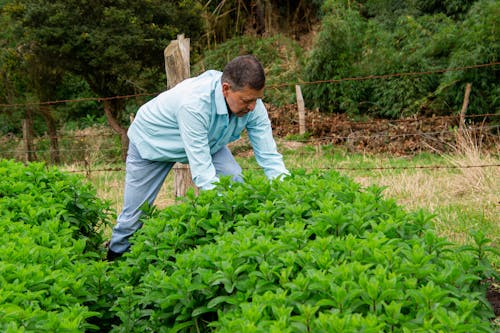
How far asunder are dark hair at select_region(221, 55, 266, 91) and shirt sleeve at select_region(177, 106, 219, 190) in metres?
0.37

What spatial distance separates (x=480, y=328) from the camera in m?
2.55

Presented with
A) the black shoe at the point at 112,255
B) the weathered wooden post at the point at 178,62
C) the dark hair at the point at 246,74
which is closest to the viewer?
the dark hair at the point at 246,74

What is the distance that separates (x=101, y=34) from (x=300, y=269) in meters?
14.2

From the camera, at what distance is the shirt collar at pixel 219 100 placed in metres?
4.99

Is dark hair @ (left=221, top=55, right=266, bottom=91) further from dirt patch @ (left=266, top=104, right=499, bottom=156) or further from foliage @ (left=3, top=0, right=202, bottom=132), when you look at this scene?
foliage @ (left=3, top=0, right=202, bottom=132)

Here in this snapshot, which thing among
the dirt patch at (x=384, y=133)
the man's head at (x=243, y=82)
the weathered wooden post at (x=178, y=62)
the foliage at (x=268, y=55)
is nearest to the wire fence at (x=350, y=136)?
the dirt patch at (x=384, y=133)

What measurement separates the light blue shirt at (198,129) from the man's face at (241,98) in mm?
88

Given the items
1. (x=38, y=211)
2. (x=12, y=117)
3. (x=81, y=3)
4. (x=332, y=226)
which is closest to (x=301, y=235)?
(x=332, y=226)

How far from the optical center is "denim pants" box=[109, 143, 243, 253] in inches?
223

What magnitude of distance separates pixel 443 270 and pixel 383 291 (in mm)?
439

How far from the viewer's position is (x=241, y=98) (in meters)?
4.84

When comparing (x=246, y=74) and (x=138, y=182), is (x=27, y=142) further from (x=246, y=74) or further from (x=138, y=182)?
(x=246, y=74)

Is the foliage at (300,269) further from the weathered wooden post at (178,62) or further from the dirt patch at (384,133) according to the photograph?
the dirt patch at (384,133)

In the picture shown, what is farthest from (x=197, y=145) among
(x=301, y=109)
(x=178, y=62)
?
(x=301, y=109)
